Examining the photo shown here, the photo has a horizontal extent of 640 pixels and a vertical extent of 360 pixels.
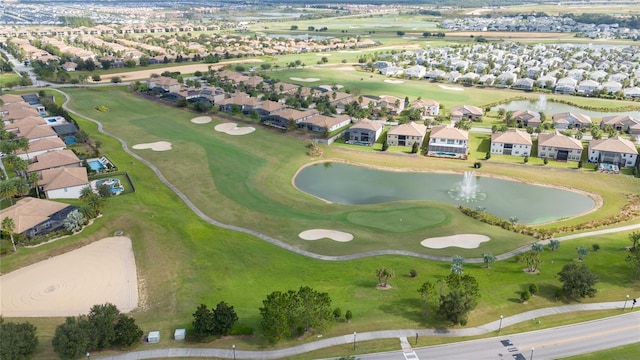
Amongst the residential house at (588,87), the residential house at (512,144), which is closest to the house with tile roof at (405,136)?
the residential house at (512,144)

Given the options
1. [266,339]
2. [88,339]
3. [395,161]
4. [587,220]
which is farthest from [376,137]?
[88,339]

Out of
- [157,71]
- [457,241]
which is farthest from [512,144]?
[157,71]

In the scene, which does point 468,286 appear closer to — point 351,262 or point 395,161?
point 351,262

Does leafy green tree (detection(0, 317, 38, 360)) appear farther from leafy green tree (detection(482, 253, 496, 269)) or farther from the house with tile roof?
the house with tile roof

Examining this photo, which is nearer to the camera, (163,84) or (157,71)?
(163,84)

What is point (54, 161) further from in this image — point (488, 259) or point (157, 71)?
point (157, 71)

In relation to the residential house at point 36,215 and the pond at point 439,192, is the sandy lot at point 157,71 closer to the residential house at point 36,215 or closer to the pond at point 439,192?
the pond at point 439,192
